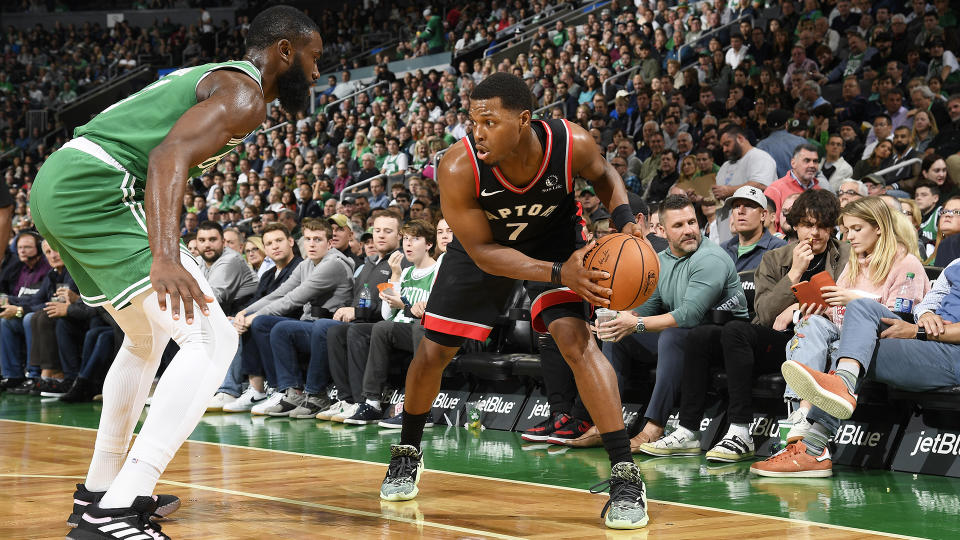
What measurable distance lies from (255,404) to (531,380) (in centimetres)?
271

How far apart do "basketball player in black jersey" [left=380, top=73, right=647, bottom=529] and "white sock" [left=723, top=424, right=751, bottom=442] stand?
169 centimetres

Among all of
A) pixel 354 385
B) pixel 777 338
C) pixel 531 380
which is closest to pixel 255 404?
pixel 354 385

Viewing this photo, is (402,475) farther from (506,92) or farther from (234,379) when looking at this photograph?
(234,379)

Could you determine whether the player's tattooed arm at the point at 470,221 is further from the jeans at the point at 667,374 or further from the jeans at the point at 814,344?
the jeans at the point at 667,374

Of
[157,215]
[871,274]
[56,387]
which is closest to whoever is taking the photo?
[157,215]

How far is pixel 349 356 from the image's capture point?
760cm

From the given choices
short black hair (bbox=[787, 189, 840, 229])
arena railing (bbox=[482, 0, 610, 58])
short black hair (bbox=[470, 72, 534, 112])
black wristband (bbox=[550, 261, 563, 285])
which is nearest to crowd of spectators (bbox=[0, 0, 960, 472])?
short black hair (bbox=[787, 189, 840, 229])

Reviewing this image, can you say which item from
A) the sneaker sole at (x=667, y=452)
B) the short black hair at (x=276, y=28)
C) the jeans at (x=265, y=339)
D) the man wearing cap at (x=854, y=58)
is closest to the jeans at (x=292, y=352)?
the jeans at (x=265, y=339)

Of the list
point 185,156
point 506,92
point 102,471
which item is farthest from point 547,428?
point 185,156

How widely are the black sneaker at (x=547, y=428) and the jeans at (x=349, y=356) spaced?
1.63 metres

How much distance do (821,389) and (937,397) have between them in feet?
2.23

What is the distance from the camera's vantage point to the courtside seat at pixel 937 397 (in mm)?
4828

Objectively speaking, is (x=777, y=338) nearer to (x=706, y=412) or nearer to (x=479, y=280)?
(x=706, y=412)

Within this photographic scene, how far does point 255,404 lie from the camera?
8570 mm
